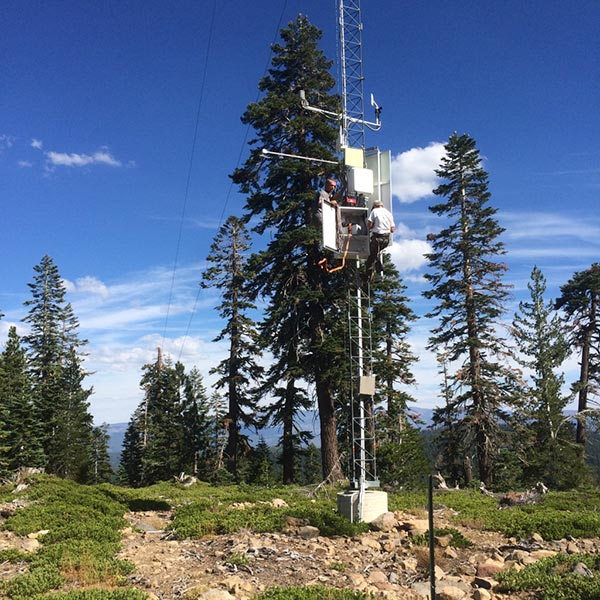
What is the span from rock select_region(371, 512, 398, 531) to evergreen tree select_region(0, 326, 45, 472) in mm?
32154

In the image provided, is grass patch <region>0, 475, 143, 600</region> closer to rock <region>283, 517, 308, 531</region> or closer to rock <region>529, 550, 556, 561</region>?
rock <region>283, 517, 308, 531</region>

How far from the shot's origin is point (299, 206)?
18078mm

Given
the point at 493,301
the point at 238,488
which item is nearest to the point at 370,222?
the point at 238,488

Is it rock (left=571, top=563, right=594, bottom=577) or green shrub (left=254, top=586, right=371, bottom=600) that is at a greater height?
rock (left=571, top=563, right=594, bottom=577)

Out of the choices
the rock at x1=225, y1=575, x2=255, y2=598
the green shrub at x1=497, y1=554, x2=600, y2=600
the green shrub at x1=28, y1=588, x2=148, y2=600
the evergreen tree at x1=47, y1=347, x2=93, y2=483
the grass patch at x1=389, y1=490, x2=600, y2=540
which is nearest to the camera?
the green shrub at x1=497, y1=554, x2=600, y2=600

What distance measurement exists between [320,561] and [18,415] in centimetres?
3504

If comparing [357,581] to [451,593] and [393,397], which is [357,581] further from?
[393,397]

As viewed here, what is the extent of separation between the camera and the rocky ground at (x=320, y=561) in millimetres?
6715

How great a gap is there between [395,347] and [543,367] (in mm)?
8517

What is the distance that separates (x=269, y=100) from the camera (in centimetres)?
1838

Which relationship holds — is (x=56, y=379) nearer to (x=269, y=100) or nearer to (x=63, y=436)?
(x=63, y=436)

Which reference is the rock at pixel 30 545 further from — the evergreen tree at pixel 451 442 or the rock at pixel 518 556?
the evergreen tree at pixel 451 442

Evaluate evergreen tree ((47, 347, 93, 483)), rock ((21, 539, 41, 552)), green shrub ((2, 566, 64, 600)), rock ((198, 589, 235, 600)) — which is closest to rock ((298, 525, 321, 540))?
rock ((198, 589, 235, 600))

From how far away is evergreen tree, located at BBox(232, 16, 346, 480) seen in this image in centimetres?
1686
